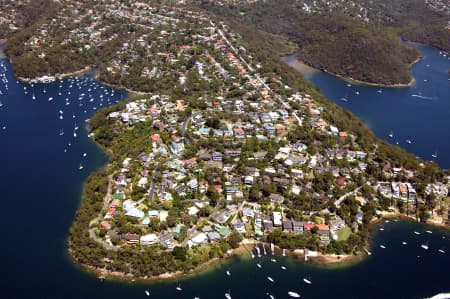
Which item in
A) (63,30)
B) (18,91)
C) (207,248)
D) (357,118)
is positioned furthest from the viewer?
(63,30)

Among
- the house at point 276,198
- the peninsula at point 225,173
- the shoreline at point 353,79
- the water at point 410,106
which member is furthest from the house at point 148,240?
the shoreline at point 353,79

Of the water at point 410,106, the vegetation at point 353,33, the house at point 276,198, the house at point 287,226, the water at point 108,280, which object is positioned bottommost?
the water at point 108,280

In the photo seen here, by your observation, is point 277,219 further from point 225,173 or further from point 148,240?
point 148,240

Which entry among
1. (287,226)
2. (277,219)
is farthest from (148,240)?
(287,226)

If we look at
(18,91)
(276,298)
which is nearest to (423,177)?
(276,298)

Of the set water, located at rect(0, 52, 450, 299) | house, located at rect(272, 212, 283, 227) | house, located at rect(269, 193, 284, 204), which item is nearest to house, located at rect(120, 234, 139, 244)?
water, located at rect(0, 52, 450, 299)

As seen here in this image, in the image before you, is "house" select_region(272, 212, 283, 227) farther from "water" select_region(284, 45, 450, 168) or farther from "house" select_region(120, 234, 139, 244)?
"water" select_region(284, 45, 450, 168)

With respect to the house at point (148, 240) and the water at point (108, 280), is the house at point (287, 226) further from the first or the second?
the house at point (148, 240)

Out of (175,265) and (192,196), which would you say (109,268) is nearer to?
(175,265)
